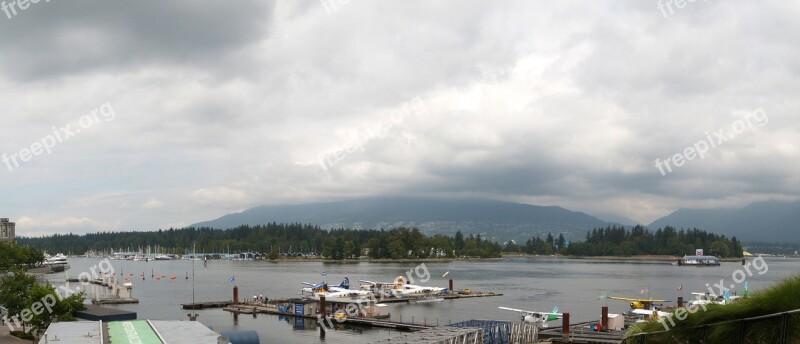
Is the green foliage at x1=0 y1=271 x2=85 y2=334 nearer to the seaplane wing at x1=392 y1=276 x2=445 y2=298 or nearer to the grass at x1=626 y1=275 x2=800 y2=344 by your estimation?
the grass at x1=626 y1=275 x2=800 y2=344

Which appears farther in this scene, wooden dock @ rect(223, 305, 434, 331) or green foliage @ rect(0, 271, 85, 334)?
wooden dock @ rect(223, 305, 434, 331)

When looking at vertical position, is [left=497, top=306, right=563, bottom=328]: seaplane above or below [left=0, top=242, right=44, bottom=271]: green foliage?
below

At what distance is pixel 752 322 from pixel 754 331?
4.8 inches

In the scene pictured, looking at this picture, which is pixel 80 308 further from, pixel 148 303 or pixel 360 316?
pixel 148 303

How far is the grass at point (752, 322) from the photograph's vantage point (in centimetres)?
883

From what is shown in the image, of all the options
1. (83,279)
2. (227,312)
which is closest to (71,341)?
(227,312)

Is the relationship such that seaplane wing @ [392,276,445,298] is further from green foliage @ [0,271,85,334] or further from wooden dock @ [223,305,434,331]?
green foliage @ [0,271,85,334]

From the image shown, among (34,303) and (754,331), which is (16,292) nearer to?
(34,303)

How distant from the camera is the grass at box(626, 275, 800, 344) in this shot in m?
8.83

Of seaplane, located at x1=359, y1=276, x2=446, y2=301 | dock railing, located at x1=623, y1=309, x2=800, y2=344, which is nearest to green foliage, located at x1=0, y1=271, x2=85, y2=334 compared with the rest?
dock railing, located at x1=623, y1=309, x2=800, y2=344

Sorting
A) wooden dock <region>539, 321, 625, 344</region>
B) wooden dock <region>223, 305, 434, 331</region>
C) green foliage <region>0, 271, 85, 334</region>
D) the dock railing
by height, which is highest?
the dock railing

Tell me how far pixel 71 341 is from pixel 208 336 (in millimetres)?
5232

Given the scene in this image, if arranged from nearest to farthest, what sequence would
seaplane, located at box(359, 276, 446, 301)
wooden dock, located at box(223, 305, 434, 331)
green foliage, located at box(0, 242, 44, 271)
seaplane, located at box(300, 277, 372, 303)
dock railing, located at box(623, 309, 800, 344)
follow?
dock railing, located at box(623, 309, 800, 344) → wooden dock, located at box(223, 305, 434, 331) → seaplane, located at box(300, 277, 372, 303) → seaplane, located at box(359, 276, 446, 301) → green foliage, located at box(0, 242, 44, 271)

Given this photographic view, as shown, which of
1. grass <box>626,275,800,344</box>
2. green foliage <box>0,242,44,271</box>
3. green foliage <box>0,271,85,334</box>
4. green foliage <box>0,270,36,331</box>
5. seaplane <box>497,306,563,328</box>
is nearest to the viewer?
grass <box>626,275,800,344</box>
